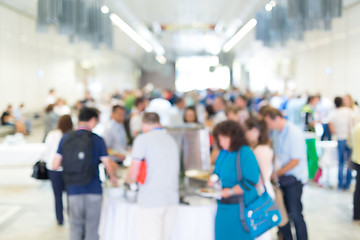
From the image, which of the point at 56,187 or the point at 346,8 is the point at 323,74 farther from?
the point at 56,187

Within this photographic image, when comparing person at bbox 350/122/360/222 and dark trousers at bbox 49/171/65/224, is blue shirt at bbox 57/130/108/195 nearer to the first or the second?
dark trousers at bbox 49/171/65/224

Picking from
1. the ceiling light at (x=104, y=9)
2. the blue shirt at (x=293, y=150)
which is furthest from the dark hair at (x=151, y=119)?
the ceiling light at (x=104, y=9)

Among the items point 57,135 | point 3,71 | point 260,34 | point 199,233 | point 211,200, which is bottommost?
point 199,233

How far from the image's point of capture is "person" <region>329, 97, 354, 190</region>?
7.60m

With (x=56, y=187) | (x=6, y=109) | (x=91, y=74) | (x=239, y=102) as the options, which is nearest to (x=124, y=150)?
(x=56, y=187)

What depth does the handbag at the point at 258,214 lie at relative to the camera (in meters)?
3.55

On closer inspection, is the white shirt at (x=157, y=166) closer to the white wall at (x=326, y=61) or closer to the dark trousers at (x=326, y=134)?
the dark trousers at (x=326, y=134)

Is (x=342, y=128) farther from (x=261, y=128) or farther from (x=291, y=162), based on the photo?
(x=261, y=128)

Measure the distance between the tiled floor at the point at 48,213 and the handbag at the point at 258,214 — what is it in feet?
6.85

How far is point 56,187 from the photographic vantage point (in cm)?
593

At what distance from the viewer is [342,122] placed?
7.60 meters

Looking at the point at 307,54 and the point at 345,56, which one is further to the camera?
the point at 307,54

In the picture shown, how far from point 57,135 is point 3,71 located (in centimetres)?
1017

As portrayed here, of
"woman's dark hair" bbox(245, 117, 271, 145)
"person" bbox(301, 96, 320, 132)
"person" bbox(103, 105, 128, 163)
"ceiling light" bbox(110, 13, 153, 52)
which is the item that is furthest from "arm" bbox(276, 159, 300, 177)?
"ceiling light" bbox(110, 13, 153, 52)
